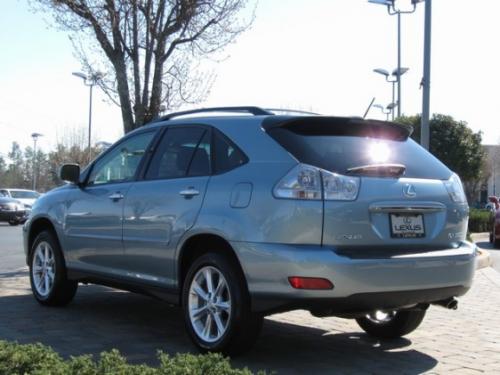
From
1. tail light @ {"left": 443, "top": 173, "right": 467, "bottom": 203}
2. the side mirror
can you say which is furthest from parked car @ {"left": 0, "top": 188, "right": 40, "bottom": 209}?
tail light @ {"left": 443, "top": 173, "right": 467, "bottom": 203}

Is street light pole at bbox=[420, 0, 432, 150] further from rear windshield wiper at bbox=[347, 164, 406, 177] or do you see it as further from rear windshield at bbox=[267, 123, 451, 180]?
rear windshield wiper at bbox=[347, 164, 406, 177]

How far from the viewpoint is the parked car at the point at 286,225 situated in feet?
14.8

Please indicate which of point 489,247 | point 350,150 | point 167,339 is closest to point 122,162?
point 167,339

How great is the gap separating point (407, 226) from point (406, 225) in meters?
0.01

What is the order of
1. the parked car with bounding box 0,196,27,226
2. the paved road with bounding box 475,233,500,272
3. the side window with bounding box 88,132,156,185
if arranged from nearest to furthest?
the side window with bounding box 88,132,156,185, the paved road with bounding box 475,233,500,272, the parked car with bounding box 0,196,27,226

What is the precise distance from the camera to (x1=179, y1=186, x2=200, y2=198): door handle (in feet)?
17.2

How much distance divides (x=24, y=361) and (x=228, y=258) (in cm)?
173

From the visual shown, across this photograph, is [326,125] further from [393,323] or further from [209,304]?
[393,323]

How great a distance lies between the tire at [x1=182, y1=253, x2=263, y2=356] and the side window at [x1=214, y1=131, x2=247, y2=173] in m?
0.67

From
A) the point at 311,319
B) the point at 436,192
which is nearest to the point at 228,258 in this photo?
the point at 436,192

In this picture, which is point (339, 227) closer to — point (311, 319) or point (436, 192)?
point (436, 192)

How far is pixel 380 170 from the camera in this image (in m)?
4.79

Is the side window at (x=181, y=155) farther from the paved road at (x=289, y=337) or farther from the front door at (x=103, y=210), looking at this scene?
the paved road at (x=289, y=337)

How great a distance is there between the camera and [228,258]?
493cm
